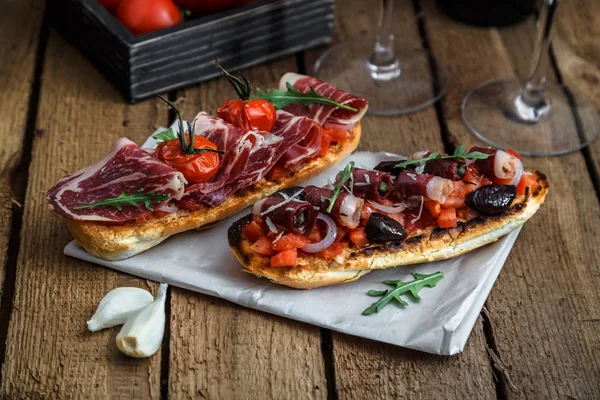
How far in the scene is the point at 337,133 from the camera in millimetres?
3359

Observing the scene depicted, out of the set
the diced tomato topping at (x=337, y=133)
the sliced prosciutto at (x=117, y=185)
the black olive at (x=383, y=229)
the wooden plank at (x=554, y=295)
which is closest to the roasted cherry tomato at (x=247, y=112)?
the diced tomato topping at (x=337, y=133)

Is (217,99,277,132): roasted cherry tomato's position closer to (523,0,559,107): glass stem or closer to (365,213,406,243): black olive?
(365,213,406,243): black olive

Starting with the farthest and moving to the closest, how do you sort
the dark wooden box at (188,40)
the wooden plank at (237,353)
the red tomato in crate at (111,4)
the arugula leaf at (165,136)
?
the red tomato in crate at (111,4), the dark wooden box at (188,40), the arugula leaf at (165,136), the wooden plank at (237,353)

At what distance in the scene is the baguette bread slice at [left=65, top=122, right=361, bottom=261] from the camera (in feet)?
9.31

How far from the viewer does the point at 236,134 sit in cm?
301

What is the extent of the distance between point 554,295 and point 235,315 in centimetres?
116

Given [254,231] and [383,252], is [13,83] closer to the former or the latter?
[254,231]

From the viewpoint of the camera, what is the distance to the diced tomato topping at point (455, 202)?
2.86 meters

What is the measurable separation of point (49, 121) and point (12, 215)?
679mm

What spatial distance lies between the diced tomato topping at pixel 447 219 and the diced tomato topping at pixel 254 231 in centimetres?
63

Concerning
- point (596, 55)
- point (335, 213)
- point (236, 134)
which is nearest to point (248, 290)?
point (335, 213)

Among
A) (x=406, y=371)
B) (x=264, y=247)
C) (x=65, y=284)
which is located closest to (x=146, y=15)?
(x=65, y=284)

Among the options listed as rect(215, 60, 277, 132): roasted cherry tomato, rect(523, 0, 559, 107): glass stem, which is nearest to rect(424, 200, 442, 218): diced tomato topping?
rect(215, 60, 277, 132): roasted cherry tomato

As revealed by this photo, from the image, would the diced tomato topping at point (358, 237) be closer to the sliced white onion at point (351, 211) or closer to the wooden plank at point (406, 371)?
the sliced white onion at point (351, 211)
